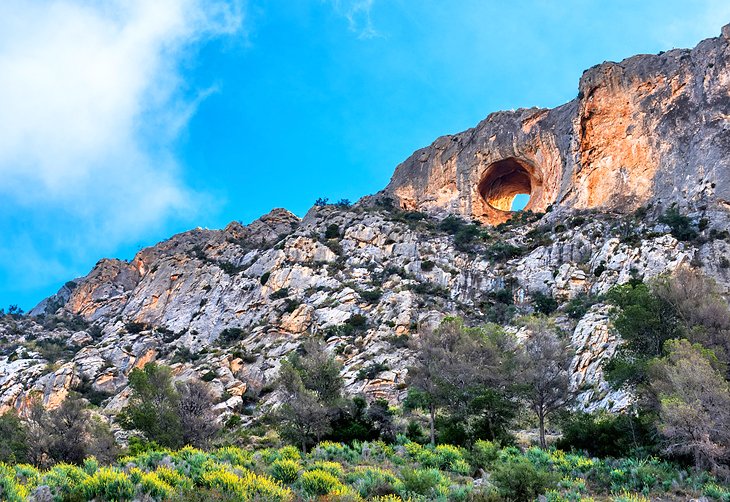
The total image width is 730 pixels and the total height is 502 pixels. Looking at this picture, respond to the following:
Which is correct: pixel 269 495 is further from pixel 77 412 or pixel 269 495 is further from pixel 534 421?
pixel 534 421

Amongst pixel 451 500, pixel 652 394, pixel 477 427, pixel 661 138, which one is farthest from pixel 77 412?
pixel 661 138

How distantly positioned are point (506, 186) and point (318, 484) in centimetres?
6917

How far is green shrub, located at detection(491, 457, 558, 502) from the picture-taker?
445 inches

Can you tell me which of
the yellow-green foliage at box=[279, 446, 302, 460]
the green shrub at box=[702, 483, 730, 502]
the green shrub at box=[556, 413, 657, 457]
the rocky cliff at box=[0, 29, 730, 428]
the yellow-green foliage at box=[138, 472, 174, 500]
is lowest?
the green shrub at box=[702, 483, 730, 502]

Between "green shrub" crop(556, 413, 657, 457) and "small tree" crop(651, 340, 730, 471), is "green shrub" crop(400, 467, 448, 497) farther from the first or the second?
"green shrub" crop(556, 413, 657, 457)

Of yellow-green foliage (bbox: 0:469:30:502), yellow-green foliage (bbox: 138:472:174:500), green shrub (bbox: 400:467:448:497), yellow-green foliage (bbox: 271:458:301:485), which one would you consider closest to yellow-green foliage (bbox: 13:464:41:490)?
yellow-green foliage (bbox: 0:469:30:502)

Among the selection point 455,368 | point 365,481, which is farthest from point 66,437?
point 365,481

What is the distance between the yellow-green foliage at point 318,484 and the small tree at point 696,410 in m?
10.8

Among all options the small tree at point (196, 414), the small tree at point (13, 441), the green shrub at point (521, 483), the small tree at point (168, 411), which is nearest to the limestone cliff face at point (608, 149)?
the green shrub at point (521, 483)

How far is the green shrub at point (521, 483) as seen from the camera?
11297 millimetres

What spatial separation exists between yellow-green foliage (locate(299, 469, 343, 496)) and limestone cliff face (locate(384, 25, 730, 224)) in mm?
45351

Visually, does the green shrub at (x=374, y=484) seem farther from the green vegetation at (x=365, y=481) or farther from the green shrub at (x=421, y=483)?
the green shrub at (x=421, y=483)

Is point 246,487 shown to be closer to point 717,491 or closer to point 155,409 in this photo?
point 717,491

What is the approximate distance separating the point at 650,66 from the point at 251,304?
53.6 metres
